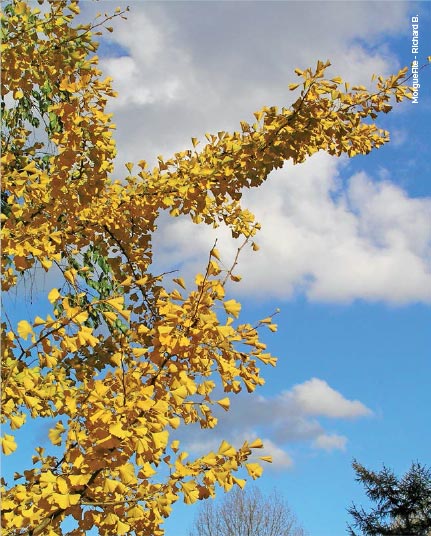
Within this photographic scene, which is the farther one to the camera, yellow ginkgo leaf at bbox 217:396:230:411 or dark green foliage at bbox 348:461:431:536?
dark green foliage at bbox 348:461:431:536

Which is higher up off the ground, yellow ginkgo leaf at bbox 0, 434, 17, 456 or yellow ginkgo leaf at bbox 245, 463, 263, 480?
yellow ginkgo leaf at bbox 0, 434, 17, 456

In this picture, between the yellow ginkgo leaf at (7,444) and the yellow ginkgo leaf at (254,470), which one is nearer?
the yellow ginkgo leaf at (7,444)

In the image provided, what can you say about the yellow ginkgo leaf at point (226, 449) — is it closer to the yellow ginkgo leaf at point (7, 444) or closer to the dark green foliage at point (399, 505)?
the yellow ginkgo leaf at point (7, 444)

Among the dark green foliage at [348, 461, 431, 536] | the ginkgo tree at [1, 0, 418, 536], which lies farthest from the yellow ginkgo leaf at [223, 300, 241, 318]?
the dark green foliage at [348, 461, 431, 536]

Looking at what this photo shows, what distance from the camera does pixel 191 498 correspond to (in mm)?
2662

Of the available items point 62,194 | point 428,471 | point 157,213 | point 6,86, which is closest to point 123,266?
point 157,213

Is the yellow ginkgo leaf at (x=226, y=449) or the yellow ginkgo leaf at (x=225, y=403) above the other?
the yellow ginkgo leaf at (x=225, y=403)

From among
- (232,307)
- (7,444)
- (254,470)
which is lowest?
(254,470)

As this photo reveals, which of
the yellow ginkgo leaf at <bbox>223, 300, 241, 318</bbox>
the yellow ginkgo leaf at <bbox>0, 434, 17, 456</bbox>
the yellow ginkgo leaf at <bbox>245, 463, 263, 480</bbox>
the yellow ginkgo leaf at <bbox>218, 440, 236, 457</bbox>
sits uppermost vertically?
the yellow ginkgo leaf at <bbox>223, 300, 241, 318</bbox>

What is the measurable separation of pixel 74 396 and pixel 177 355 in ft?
1.97

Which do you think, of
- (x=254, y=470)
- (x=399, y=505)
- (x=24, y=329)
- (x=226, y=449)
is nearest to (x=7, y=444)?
(x=24, y=329)

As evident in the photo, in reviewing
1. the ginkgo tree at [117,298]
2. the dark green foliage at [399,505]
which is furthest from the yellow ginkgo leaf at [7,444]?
the dark green foliage at [399,505]

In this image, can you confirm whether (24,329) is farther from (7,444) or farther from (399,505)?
(399,505)

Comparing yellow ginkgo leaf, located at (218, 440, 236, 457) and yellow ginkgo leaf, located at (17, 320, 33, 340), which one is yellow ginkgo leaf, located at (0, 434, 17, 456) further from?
yellow ginkgo leaf, located at (218, 440, 236, 457)
